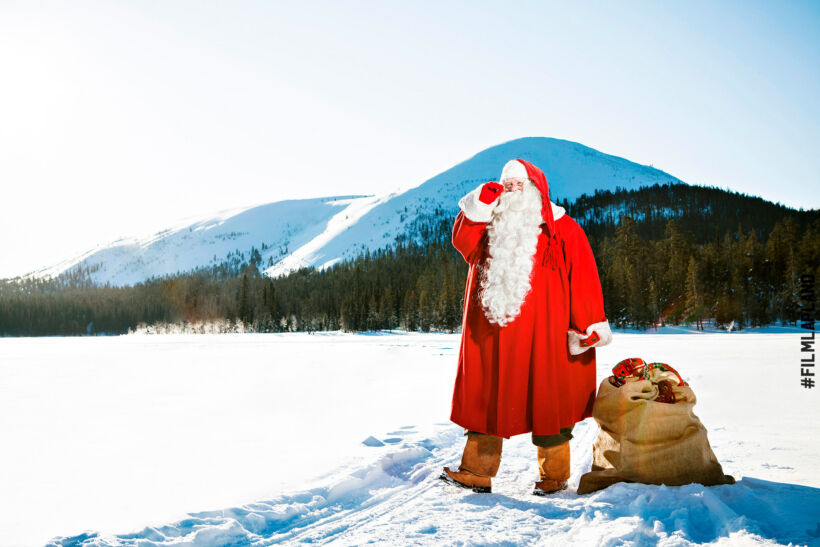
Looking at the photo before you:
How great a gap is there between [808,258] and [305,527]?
51595 millimetres

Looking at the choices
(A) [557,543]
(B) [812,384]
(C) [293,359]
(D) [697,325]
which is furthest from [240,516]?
(D) [697,325]

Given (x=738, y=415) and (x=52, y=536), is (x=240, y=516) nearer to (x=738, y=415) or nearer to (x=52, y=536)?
(x=52, y=536)

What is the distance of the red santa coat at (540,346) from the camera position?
3.80 m

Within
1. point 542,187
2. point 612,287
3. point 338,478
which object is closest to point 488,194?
point 542,187

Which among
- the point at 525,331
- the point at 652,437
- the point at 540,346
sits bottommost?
the point at 652,437

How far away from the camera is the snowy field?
2863 millimetres

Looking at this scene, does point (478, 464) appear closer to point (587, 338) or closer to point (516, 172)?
point (587, 338)

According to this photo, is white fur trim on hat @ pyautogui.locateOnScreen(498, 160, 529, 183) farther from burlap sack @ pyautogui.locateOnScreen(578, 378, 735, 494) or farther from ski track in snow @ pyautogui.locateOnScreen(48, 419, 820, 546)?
ski track in snow @ pyautogui.locateOnScreen(48, 419, 820, 546)

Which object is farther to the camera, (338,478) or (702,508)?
(338,478)

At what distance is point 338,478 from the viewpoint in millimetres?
3881

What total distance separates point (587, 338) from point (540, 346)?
0.38 metres

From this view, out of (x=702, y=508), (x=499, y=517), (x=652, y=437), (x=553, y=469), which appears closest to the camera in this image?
(x=702, y=508)

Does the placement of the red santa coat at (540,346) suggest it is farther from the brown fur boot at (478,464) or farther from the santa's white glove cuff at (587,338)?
the brown fur boot at (478,464)

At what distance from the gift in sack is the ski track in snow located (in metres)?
0.13
